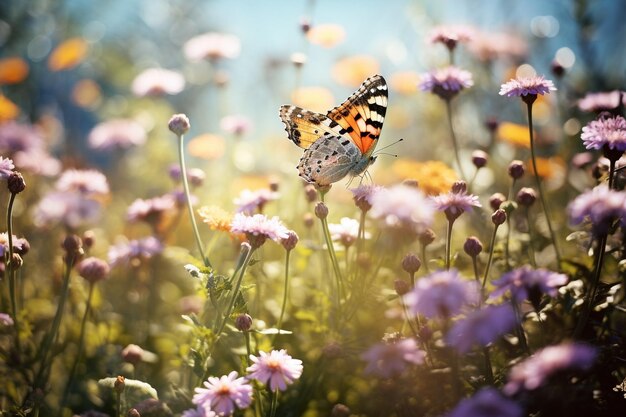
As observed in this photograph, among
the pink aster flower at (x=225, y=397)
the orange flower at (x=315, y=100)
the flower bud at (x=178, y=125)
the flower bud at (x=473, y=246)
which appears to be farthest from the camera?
the orange flower at (x=315, y=100)

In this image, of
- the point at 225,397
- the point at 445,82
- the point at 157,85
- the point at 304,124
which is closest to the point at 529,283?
the point at 225,397

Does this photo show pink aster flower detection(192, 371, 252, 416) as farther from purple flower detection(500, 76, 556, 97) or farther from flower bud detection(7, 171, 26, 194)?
purple flower detection(500, 76, 556, 97)

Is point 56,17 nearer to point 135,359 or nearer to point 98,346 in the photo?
point 98,346

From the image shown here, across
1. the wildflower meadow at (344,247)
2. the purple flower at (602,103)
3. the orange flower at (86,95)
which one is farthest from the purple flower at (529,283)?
the orange flower at (86,95)

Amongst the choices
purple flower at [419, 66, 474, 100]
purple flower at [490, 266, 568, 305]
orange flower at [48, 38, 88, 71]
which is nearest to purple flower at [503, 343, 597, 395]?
purple flower at [490, 266, 568, 305]

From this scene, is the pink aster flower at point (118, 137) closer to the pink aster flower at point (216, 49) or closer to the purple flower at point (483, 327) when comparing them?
the pink aster flower at point (216, 49)

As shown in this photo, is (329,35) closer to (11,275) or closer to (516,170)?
(516,170)
